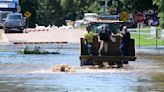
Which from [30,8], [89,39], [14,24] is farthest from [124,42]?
[30,8]

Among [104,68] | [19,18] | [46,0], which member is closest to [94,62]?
[104,68]

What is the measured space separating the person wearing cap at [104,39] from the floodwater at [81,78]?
1198mm

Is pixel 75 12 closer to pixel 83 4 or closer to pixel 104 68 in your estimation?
pixel 83 4

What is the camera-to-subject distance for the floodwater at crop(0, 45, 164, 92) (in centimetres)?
1936

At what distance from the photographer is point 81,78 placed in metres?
22.8

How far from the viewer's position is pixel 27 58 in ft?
114

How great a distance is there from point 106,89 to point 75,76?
15.8ft

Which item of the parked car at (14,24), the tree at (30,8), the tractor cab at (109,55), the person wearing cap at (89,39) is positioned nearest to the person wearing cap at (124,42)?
the tractor cab at (109,55)

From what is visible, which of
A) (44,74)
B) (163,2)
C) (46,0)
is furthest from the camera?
(46,0)

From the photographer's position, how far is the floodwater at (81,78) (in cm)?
1936

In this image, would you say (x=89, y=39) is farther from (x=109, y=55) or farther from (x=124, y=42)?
(x=124, y=42)

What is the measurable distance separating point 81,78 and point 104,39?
5.62m

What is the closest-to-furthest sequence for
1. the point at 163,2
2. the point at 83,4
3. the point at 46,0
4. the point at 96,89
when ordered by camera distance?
the point at 96,89 → the point at 163,2 → the point at 83,4 → the point at 46,0

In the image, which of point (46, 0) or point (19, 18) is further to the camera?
point (46, 0)
